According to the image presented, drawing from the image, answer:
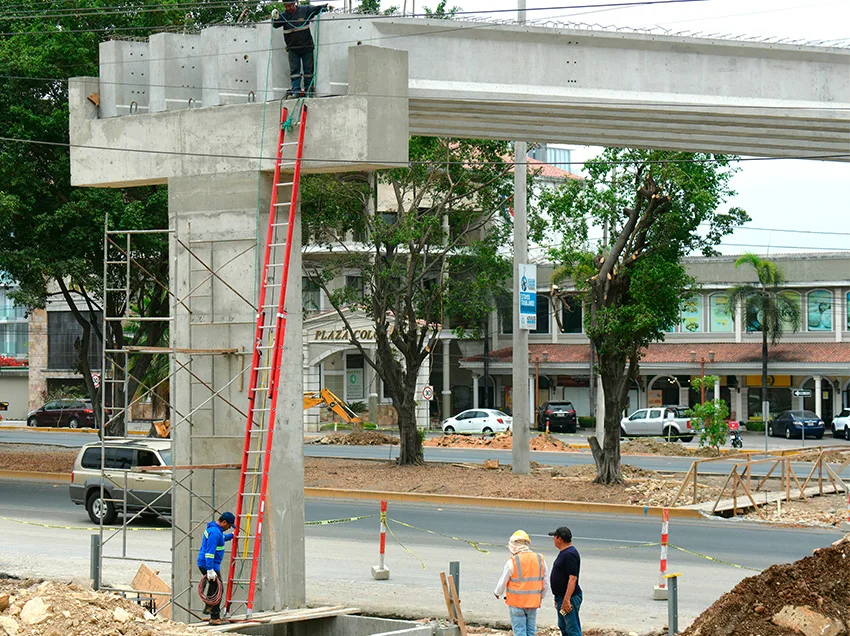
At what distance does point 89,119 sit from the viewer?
14273 millimetres

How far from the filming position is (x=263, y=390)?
13.0 metres

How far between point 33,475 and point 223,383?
20102 mm

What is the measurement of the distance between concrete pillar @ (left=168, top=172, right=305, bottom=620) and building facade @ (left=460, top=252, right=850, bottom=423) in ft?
110

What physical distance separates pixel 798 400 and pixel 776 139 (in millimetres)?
38304

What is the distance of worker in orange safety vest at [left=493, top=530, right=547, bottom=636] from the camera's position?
35.3 ft

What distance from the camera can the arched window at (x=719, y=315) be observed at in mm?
52031

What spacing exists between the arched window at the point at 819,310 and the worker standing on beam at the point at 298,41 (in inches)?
1611

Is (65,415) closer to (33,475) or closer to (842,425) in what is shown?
(33,475)

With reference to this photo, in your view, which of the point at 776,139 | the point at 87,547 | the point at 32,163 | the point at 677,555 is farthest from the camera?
the point at 32,163

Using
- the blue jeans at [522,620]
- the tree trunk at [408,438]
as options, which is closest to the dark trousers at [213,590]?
the blue jeans at [522,620]

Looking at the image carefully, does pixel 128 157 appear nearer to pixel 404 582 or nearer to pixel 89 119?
pixel 89 119

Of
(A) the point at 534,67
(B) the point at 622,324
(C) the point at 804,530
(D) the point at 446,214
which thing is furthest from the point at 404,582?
(D) the point at 446,214

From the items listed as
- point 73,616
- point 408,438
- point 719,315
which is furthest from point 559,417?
point 73,616

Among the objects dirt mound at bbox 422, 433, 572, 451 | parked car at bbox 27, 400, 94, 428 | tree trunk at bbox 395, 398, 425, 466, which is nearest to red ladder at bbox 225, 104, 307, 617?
tree trunk at bbox 395, 398, 425, 466
